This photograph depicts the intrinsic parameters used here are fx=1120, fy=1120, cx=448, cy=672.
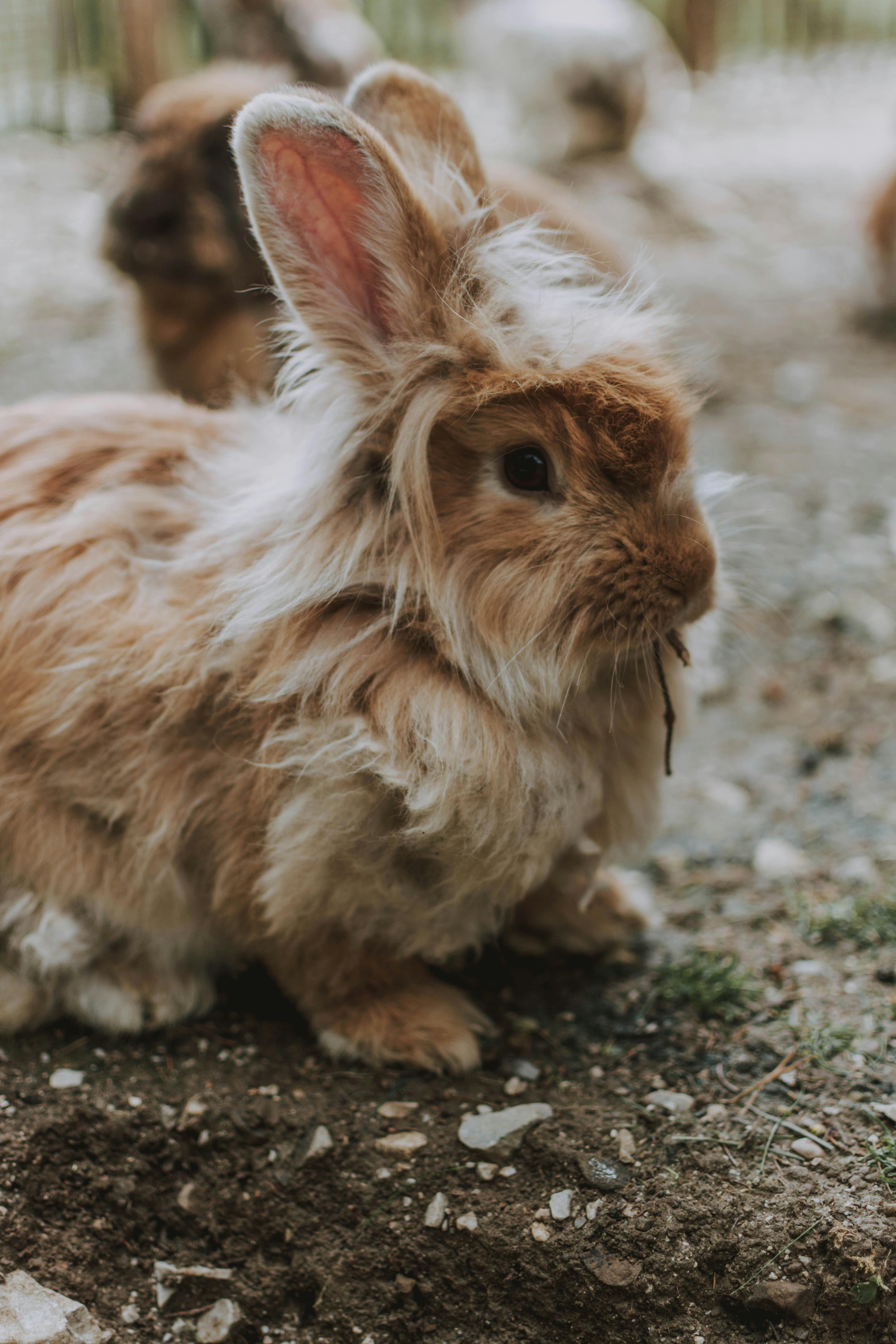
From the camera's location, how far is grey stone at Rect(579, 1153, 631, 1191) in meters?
2.17

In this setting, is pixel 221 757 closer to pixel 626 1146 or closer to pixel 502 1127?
pixel 502 1127

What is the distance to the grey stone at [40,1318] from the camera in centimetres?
202

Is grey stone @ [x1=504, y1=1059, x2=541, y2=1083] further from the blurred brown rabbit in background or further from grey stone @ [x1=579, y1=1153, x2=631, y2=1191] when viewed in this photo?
the blurred brown rabbit in background

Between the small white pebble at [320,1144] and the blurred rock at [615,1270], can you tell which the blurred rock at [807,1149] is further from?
the small white pebble at [320,1144]

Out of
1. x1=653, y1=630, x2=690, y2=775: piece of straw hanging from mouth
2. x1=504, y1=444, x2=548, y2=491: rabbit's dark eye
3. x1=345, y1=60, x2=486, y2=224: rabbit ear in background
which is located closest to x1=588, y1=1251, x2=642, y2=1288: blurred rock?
x1=653, y1=630, x2=690, y2=775: piece of straw hanging from mouth

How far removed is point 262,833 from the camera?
7.48 feet

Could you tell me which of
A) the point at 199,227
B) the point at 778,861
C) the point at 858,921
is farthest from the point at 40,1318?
the point at 199,227

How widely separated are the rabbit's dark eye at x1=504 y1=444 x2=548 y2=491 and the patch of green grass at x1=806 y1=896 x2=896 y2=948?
4.88 feet

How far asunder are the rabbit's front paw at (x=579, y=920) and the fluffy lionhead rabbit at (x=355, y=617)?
0.25 meters

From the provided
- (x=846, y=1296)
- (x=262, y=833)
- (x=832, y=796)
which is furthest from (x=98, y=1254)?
(x=832, y=796)

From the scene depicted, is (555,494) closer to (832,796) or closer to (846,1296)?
(846,1296)

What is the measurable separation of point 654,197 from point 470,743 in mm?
7318

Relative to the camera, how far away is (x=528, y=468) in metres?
2.06

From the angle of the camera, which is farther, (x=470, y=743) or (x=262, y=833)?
(x=262, y=833)
